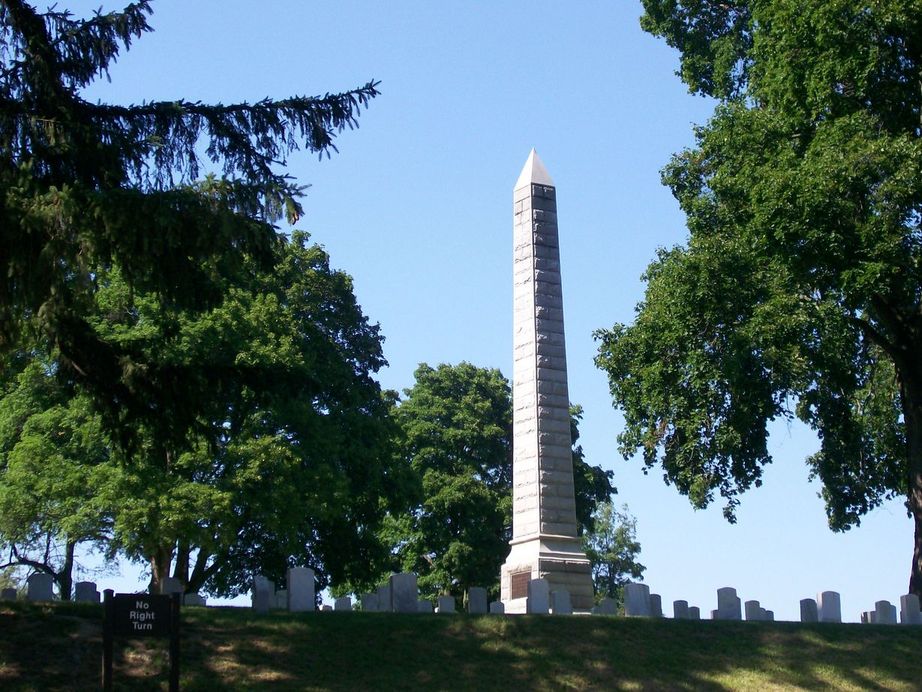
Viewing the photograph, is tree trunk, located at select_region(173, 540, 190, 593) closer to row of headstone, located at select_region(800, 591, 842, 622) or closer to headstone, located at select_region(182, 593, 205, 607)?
headstone, located at select_region(182, 593, 205, 607)

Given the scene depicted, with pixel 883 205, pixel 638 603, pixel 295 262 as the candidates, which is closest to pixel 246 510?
pixel 295 262

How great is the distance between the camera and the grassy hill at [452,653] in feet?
55.6

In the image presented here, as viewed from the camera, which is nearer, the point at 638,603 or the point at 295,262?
the point at 638,603

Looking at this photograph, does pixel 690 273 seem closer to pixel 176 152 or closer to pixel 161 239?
pixel 176 152

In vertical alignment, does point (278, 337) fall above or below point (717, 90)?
below

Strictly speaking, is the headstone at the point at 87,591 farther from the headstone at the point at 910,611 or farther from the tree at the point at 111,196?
the headstone at the point at 910,611

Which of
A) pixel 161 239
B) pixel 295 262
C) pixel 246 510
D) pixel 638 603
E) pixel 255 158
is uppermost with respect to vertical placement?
pixel 295 262

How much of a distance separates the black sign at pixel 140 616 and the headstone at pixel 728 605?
1117 cm

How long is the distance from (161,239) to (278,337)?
673 inches

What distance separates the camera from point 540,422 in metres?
25.4

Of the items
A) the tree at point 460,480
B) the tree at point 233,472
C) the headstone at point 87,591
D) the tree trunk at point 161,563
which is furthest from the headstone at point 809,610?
the tree at point 460,480

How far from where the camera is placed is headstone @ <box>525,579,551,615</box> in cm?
2178

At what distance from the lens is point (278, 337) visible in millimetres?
32031

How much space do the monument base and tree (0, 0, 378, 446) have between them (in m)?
9.23
